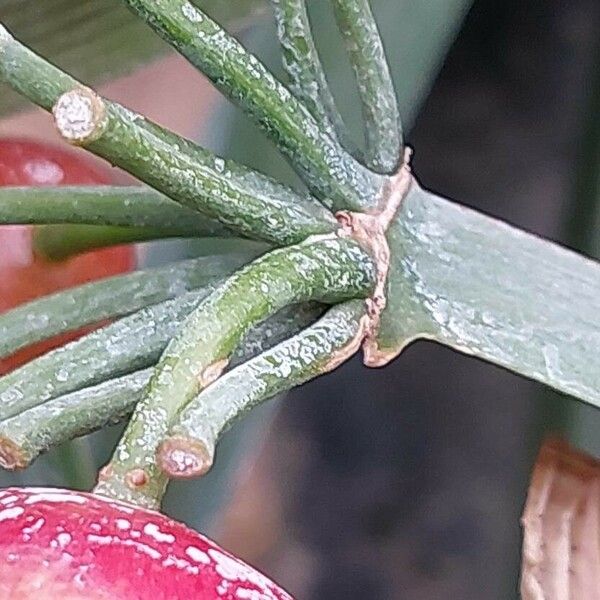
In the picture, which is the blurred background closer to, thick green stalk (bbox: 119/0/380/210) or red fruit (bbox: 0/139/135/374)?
red fruit (bbox: 0/139/135/374)

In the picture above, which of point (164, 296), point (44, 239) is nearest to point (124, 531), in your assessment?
point (164, 296)

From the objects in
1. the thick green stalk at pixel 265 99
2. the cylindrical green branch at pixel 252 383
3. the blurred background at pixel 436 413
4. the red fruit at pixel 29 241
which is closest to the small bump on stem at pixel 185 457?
the cylindrical green branch at pixel 252 383

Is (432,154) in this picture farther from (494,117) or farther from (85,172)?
(85,172)

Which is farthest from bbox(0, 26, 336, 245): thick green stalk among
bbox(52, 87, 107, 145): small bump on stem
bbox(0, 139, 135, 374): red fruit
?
bbox(0, 139, 135, 374): red fruit

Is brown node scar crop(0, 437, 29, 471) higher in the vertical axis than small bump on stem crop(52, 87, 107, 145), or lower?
lower

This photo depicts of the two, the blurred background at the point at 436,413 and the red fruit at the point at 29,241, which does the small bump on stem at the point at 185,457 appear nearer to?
the red fruit at the point at 29,241
